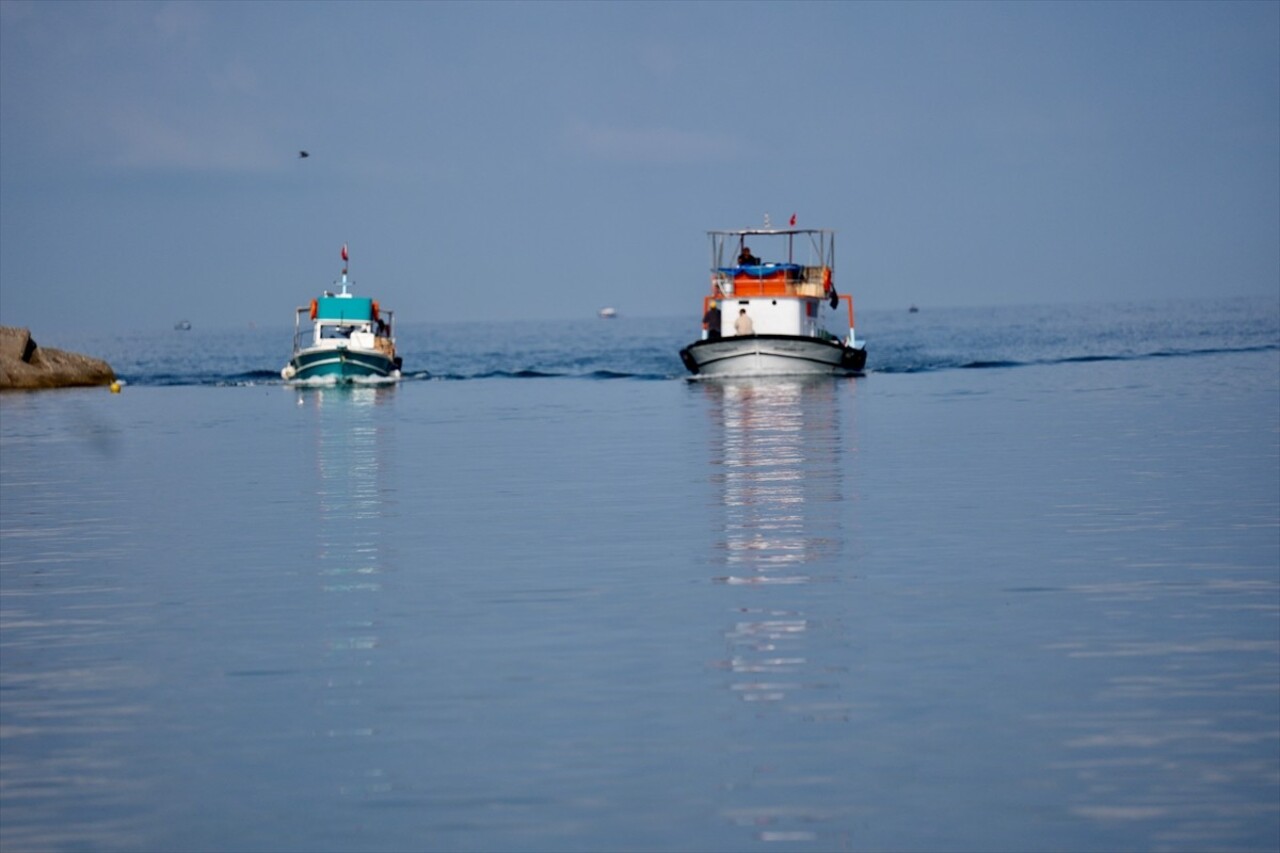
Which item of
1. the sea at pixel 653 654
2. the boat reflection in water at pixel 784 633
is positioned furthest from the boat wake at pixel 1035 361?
the boat reflection in water at pixel 784 633

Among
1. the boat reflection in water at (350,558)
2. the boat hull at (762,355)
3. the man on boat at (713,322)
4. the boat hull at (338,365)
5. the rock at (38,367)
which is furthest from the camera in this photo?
the rock at (38,367)

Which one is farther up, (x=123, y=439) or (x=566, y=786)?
(x=123, y=439)

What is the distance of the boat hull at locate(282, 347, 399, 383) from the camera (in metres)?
62.8

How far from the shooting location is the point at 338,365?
63.0 m

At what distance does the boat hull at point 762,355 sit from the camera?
58.3m

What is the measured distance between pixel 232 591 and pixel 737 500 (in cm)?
796

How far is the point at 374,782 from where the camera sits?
946 cm

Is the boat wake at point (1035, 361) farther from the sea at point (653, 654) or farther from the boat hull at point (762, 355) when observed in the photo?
the sea at point (653, 654)

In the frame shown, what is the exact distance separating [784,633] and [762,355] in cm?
4535

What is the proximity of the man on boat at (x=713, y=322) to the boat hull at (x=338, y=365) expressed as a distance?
1116cm

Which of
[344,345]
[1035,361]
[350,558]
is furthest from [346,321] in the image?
[350,558]

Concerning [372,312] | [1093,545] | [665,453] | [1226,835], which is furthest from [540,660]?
[372,312]

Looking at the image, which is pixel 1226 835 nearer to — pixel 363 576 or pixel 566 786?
pixel 566 786

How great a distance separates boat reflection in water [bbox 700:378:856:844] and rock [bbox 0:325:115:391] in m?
42.4
